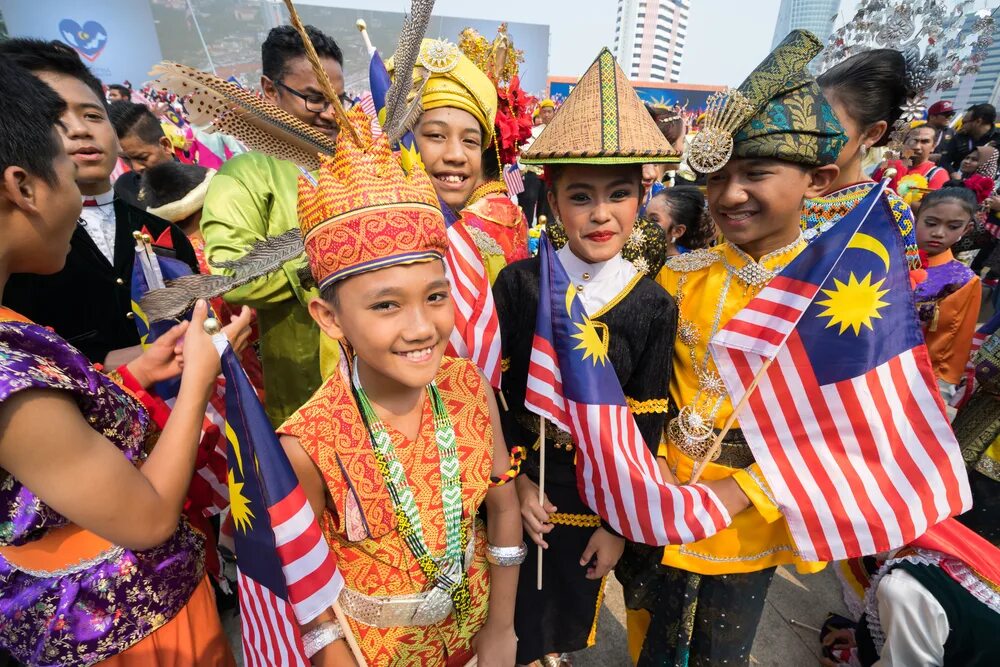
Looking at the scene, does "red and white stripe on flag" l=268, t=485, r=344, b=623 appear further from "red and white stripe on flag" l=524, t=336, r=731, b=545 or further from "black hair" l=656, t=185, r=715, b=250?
"black hair" l=656, t=185, r=715, b=250

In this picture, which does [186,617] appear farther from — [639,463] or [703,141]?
[703,141]

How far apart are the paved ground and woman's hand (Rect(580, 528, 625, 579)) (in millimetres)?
1158

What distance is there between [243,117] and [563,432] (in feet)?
5.43

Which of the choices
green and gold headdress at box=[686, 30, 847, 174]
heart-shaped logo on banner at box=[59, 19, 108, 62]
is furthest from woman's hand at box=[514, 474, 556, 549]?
heart-shaped logo on banner at box=[59, 19, 108, 62]

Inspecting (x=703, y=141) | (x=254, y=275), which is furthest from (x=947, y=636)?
(x=254, y=275)

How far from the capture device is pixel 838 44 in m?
7.13

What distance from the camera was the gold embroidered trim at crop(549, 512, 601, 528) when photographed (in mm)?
2088

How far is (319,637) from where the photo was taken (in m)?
1.38

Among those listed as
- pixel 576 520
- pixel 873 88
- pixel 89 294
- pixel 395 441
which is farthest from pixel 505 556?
pixel 873 88

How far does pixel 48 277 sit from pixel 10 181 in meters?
1.35

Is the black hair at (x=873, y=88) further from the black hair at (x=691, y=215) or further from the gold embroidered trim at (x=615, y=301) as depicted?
the gold embroidered trim at (x=615, y=301)

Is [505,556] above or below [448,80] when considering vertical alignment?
below

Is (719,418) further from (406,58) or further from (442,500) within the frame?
(406,58)

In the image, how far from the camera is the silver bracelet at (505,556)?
1712mm
